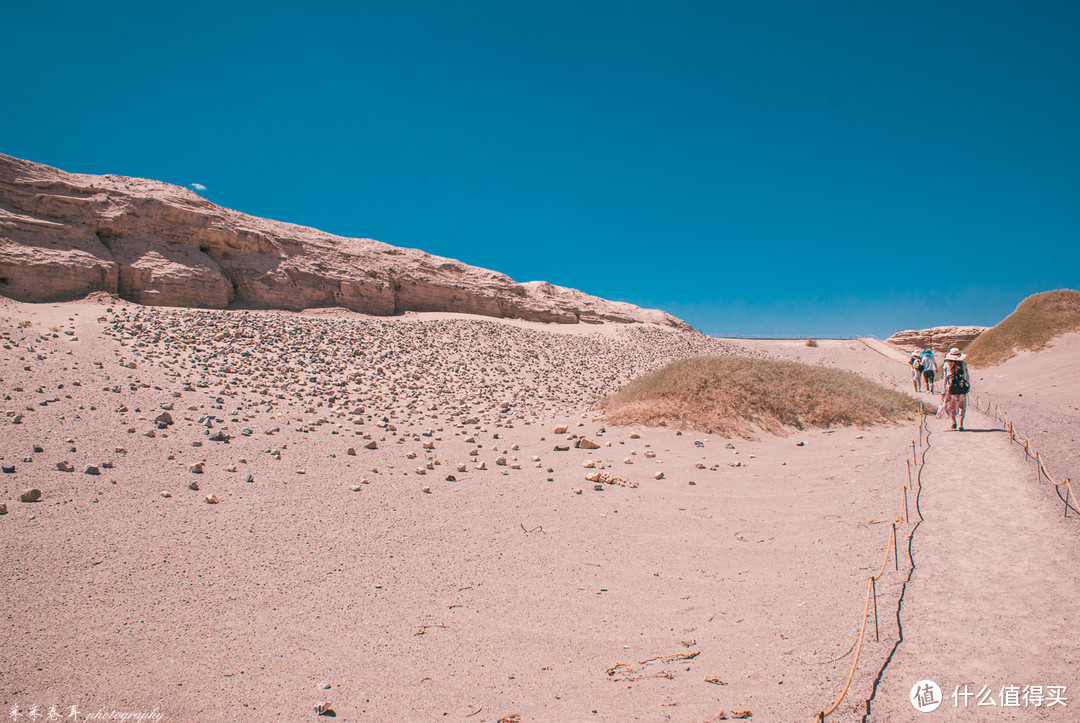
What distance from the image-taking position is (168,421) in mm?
7824

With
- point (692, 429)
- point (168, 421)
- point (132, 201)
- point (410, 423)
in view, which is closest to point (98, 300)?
point (132, 201)

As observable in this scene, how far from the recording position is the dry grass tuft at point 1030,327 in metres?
23.5

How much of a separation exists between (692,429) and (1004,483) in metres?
5.08

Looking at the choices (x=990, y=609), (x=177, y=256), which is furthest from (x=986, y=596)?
(x=177, y=256)

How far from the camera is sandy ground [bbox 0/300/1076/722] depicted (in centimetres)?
306

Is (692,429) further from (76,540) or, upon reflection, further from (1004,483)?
(76,540)

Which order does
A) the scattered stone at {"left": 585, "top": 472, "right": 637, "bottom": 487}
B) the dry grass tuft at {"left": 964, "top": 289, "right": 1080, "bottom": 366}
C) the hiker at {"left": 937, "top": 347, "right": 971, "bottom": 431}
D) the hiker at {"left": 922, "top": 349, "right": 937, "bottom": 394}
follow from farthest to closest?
the dry grass tuft at {"left": 964, "top": 289, "right": 1080, "bottom": 366} < the hiker at {"left": 922, "top": 349, "right": 937, "bottom": 394} < the hiker at {"left": 937, "top": 347, "right": 971, "bottom": 431} < the scattered stone at {"left": 585, "top": 472, "right": 637, "bottom": 487}

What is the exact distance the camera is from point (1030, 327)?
24.4 metres

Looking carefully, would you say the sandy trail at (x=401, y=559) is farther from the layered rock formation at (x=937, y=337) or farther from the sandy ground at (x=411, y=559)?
the layered rock formation at (x=937, y=337)

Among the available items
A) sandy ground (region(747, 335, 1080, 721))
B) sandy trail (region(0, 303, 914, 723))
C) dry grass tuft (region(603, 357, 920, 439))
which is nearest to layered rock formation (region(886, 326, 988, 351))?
dry grass tuft (region(603, 357, 920, 439))

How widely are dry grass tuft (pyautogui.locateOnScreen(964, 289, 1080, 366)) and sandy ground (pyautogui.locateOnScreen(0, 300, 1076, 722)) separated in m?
19.7

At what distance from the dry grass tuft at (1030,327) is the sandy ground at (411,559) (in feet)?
64.6

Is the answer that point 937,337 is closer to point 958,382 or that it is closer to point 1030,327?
point 1030,327

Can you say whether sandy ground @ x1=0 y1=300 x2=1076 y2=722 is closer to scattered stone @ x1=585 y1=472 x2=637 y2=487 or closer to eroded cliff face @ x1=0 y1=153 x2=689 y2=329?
scattered stone @ x1=585 y1=472 x2=637 y2=487
